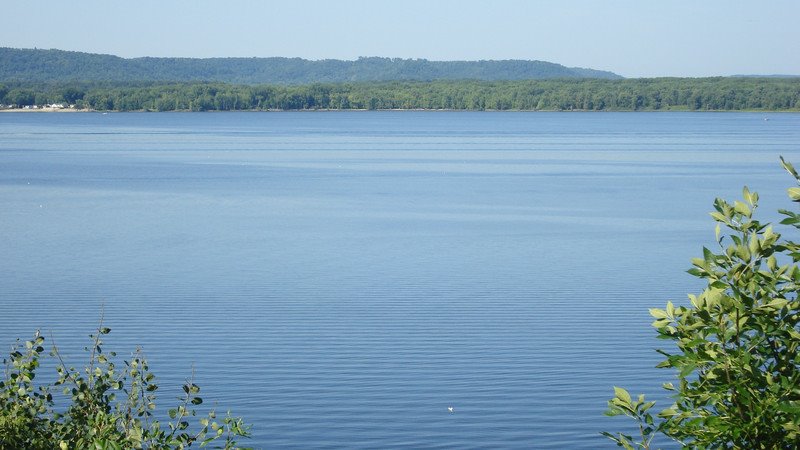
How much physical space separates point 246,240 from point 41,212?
9.11 metres

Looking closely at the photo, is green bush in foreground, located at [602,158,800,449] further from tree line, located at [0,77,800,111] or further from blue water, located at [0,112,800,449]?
tree line, located at [0,77,800,111]

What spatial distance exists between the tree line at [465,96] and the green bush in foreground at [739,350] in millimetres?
154746

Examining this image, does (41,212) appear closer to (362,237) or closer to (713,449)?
(362,237)

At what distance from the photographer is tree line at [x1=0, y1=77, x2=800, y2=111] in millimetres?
157125

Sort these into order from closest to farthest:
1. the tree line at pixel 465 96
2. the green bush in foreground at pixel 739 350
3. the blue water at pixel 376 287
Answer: the green bush in foreground at pixel 739 350, the blue water at pixel 376 287, the tree line at pixel 465 96

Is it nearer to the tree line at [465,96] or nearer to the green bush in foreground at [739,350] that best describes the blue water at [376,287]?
the green bush in foreground at [739,350]

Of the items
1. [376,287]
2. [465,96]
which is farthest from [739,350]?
[465,96]

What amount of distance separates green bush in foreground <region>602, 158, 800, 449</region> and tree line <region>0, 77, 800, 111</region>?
155m

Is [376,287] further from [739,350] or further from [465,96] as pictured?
[465,96]

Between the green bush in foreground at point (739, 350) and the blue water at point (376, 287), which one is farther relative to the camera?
the blue water at point (376, 287)

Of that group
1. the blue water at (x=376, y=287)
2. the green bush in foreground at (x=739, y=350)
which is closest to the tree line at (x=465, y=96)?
the blue water at (x=376, y=287)

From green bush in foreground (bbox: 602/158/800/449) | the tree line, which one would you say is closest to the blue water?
green bush in foreground (bbox: 602/158/800/449)

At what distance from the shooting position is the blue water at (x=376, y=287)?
11.8m

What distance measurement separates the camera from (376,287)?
18812 mm
